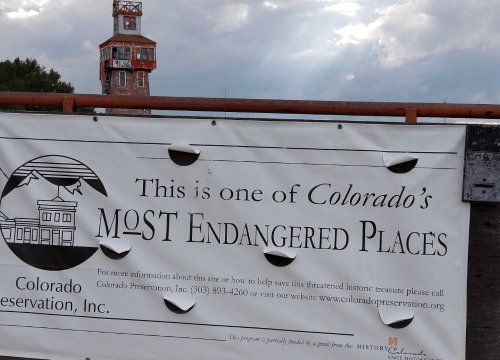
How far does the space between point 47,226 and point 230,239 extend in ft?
3.37

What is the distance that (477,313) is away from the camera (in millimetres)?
3109

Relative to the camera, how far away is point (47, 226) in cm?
332

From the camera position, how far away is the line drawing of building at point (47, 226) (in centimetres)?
330

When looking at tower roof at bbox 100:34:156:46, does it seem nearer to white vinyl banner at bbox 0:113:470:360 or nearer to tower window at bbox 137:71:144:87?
tower window at bbox 137:71:144:87

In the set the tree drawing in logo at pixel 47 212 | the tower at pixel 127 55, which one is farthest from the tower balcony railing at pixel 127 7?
the tree drawing in logo at pixel 47 212

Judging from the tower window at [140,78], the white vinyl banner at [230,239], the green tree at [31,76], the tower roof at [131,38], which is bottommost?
the white vinyl banner at [230,239]

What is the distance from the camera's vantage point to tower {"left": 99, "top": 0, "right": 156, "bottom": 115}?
63250mm

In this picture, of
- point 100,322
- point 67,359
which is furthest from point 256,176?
point 67,359

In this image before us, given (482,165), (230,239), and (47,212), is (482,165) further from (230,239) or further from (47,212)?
(47,212)

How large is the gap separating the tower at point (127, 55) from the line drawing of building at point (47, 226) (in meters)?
60.7

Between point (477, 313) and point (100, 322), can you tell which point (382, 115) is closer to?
point (477, 313)

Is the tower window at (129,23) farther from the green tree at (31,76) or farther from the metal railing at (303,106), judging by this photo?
the metal railing at (303,106)

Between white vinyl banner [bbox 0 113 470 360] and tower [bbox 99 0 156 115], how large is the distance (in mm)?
60829

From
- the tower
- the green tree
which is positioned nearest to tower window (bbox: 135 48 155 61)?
the tower
